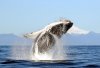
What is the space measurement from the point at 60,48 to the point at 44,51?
4.74 feet

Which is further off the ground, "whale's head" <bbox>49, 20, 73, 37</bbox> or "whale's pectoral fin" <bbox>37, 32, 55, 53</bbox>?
"whale's head" <bbox>49, 20, 73, 37</bbox>

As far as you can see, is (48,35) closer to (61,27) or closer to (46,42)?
(46,42)

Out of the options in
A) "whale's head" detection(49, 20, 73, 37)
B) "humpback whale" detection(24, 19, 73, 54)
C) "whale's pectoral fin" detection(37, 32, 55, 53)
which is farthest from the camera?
"whale's pectoral fin" detection(37, 32, 55, 53)

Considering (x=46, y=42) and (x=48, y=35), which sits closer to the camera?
(x=48, y=35)

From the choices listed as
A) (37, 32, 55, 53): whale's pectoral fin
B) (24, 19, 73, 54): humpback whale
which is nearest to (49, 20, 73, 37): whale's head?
(24, 19, 73, 54): humpback whale

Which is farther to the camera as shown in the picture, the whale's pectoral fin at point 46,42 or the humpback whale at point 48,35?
the whale's pectoral fin at point 46,42

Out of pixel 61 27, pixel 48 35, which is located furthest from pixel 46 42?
pixel 61 27

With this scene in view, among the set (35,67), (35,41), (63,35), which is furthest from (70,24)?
(35,67)

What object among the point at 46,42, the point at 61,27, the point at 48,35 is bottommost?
the point at 46,42

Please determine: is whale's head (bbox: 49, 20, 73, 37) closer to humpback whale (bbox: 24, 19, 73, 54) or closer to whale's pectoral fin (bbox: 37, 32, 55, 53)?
humpback whale (bbox: 24, 19, 73, 54)

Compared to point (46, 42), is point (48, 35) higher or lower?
Answer: higher

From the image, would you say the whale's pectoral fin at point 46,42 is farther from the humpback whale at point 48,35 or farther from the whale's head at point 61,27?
the whale's head at point 61,27

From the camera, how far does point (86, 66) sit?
25.8 metres

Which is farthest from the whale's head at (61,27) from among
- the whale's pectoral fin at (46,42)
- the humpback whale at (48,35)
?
the whale's pectoral fin at (46,42)
